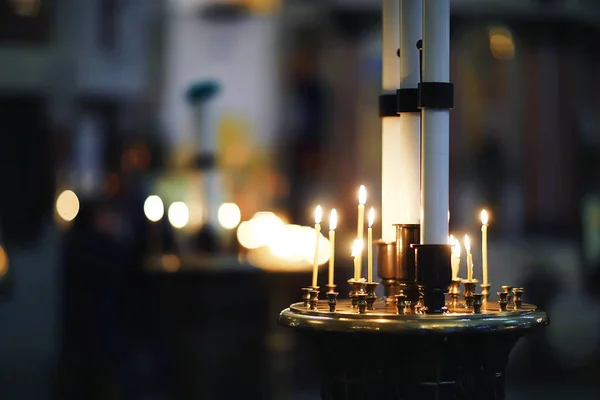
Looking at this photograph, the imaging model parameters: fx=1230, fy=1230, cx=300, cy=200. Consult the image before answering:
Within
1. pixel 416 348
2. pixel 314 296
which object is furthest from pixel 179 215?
pixel 416 348

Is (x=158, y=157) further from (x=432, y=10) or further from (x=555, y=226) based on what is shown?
(x=432, y=10)

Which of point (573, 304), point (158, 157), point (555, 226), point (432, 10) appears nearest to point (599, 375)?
point (573, 304)

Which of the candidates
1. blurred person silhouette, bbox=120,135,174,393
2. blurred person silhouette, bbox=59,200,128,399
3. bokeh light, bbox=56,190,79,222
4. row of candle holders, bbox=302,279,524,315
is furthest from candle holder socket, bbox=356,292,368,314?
bokeh light, bbox=56,190,79,222

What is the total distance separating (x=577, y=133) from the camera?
44.0ft

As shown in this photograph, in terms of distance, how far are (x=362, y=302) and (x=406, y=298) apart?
0.62 feet

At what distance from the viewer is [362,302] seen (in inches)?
113

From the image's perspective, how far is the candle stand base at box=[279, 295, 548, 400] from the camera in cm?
274

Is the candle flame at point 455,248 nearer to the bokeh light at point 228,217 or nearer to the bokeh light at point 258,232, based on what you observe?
the bokeh light at point 228,217

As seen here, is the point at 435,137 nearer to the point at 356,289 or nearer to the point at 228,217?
the point at 356,289

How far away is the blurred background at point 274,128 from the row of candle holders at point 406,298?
8074 millimetres

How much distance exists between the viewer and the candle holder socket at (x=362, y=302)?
286cm

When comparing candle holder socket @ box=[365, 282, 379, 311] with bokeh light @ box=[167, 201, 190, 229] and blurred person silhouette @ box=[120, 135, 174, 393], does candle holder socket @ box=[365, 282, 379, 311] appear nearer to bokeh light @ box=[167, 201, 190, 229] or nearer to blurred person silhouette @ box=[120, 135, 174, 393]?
blurred person silhouette @ box=[120, 135, 174, 393]

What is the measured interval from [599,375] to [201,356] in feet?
12.6

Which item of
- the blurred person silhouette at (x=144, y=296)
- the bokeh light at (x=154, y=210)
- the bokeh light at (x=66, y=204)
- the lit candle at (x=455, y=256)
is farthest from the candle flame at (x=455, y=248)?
the bokeh light at (x=66, y=204)
